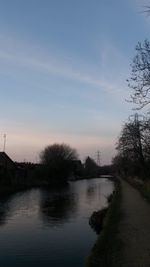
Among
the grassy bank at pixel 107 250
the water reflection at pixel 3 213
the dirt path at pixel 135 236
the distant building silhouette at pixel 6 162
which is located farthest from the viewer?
the distant building silhouette at pixel 6 162

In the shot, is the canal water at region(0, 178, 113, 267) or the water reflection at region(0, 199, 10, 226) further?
the water reflection at region(0, 199, 10, 226)

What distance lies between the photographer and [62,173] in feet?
305

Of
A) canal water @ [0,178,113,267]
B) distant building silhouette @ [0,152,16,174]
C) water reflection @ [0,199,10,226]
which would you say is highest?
distant building silhouette @ [0,152,16,174]

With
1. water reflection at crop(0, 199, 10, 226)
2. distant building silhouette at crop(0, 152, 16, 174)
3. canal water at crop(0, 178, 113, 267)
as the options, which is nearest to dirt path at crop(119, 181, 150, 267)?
canal water at crop(0, 178, 113, 267)

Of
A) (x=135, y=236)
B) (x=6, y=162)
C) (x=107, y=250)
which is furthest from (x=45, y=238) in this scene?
(x=6, y=162)

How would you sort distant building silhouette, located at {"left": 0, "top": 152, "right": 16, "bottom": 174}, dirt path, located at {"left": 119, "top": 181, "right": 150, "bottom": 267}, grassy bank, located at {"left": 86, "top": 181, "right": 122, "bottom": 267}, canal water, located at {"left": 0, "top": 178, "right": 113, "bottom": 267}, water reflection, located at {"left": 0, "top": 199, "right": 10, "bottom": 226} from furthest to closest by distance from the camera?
1. distant building silhouette, located at {"left": 0, "top": 152, "right": 16, "bottom": 174}
2. water reflection, located at {"left": 0, "top": 199, "right": 10, "bottom": 226}
3. canal water, located at {"left": 0, "top": 178, "right": 113, "bottom": 267}
4. dirt path, located at {"left": 119, "top": 181, "right": 150, "bottom": 267}
5. grassy bank, located at {"left": 86, "top": 181, "right": 122, "bottom": 267}

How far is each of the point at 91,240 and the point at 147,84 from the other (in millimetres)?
8376

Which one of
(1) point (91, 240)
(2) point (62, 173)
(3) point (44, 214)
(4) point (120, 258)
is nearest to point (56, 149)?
(2) point (62, 173)

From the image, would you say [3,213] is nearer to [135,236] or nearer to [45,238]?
[45,238]

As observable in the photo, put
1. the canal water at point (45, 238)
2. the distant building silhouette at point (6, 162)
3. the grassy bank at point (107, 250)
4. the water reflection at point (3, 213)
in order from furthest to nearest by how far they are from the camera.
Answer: the distant building silhouette at point (6, 162) < the water reflection at point (3, 213) < the canal water at point (45, 238) < the grassy bank at point (107, 250)

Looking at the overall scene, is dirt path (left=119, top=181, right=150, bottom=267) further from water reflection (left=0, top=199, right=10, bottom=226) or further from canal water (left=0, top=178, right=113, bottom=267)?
water reflection (left=0, top=199, right=10, bottom=226)

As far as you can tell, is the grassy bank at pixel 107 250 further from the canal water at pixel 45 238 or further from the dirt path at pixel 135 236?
the canal water at pixel 45 238

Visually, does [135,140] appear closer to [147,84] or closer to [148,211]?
[148,211]

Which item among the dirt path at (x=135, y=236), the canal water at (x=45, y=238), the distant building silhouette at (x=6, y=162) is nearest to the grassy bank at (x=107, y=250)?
the dirt path at (x=135, y=236)
